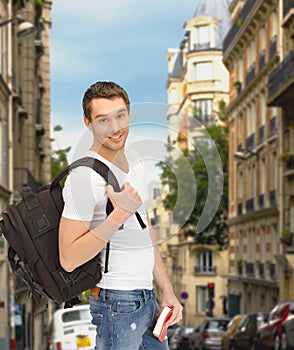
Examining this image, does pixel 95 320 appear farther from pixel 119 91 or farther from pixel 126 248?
pixel 119 91

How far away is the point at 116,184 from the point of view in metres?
3.86

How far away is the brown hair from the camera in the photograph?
4.05 meters

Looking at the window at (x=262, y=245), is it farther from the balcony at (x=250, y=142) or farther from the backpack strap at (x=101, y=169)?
the backpack strap at (x=101, y=169)

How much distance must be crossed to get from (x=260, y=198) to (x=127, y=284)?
1972 inches

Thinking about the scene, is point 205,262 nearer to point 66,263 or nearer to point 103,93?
point 103,93

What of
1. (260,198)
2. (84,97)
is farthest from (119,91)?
(260,198)

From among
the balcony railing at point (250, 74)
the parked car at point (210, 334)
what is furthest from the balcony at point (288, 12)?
the parked car at point (210, 334)

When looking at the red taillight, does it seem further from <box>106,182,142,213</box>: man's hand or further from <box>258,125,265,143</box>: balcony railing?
<box>106,182,142,213</box>: man's hand

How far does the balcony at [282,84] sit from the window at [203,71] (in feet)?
171

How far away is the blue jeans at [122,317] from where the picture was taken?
4.12 meters

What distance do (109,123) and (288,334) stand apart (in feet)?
60.1

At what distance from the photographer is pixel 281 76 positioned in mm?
44031

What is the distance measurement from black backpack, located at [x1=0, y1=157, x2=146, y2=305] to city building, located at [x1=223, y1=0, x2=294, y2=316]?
126ft

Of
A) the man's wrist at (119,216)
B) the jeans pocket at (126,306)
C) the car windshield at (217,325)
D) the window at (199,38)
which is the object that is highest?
the window at (199,38)
